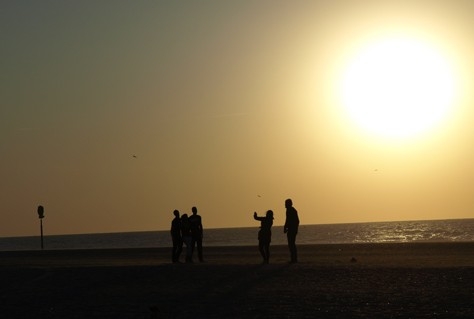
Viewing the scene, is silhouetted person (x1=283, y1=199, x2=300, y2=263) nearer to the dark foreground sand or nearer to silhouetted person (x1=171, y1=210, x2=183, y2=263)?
the dark foreground sand

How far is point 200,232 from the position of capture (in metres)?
31.9

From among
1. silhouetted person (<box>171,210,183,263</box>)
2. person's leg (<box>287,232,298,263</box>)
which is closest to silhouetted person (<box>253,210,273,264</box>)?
person's leg (<box>287,232,298,263</box>)

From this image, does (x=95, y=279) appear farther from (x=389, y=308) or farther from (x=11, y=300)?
(x=389, y=308)

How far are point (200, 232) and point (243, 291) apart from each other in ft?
33.5

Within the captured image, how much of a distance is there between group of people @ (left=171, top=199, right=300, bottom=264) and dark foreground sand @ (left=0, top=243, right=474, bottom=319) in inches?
96.1

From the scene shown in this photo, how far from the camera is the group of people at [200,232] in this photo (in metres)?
30.1

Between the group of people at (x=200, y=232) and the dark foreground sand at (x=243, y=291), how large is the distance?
244cm

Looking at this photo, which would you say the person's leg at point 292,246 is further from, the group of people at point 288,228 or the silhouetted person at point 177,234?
the silhouetted person at point 177,234

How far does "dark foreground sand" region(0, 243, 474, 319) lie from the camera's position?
A: 19.2 metres

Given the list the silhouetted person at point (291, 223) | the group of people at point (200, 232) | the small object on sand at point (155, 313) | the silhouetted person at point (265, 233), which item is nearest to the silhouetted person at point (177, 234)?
the group of people at point (200, 232)

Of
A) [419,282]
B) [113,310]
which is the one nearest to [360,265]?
[419,282]

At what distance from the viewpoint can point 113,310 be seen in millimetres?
20391

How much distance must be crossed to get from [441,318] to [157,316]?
5.67m

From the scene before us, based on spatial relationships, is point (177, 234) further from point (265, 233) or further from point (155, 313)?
point (155, 313)
